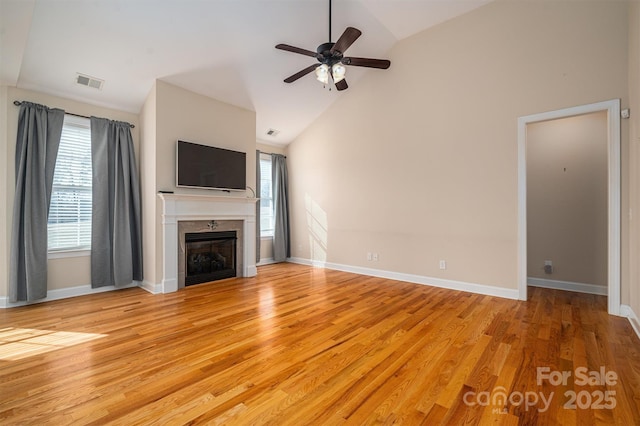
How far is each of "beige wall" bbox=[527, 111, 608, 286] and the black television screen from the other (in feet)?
15.6

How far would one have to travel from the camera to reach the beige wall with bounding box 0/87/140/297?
3.46 m

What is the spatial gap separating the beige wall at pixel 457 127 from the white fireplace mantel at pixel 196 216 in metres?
1.65

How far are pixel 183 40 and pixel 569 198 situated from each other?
18.8 feet

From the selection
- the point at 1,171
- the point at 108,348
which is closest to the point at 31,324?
the point at 108,348

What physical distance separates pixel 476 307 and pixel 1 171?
234 inches

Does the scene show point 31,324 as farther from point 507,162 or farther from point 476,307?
point 507,162

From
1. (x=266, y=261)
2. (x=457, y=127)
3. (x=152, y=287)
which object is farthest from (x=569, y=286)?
(x=152, y=287)

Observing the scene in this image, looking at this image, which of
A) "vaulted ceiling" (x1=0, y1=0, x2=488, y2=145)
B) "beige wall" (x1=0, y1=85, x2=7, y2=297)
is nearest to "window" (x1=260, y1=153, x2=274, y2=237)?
"vaulted ceiling" (x1=0, y1=0, x2=488, y2=145)

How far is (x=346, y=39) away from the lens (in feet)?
9.17

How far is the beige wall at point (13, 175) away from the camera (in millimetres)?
3461

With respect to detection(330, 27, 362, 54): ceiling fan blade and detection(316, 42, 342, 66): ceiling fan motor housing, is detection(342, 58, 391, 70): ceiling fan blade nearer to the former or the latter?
detection(316, 42, 342, 66): ceiling fan motor housing

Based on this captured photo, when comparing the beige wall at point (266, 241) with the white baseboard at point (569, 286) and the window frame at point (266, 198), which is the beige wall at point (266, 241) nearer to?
the window frame at point (266, 198)

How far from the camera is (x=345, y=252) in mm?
5578

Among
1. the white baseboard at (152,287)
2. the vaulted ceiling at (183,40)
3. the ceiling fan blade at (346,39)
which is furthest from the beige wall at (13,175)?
the ceiling fan blade at (346,39)
